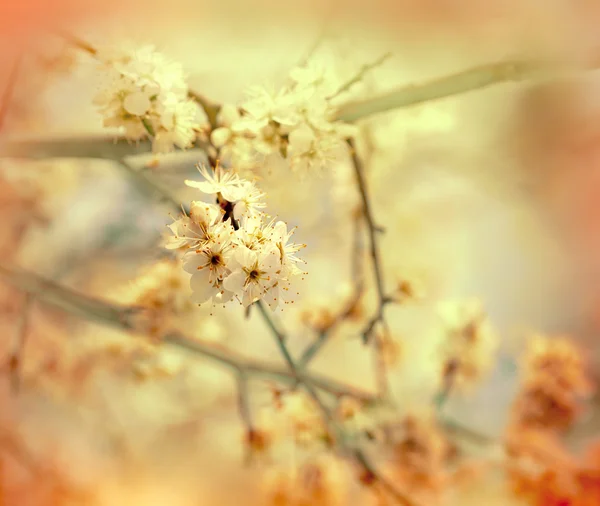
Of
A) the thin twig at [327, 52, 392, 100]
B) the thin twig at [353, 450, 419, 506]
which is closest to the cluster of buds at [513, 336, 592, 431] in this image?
the thin twig at [353, 450, 419, 506]

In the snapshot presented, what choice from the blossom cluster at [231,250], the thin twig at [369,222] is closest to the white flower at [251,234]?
the blossom cluster at [231,250]

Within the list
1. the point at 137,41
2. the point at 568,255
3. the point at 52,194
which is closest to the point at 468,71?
the point at 568,255

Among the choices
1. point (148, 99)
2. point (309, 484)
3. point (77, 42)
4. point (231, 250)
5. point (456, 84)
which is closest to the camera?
point (231, 250)

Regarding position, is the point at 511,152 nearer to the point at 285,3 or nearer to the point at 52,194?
the point at 285,3

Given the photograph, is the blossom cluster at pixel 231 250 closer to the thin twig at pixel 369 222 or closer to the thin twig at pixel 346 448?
the thin twig at pixel 369 222

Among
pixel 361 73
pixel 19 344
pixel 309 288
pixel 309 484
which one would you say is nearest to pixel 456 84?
pixel 361 73

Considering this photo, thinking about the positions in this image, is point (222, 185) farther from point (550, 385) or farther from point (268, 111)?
point (550, 385)
